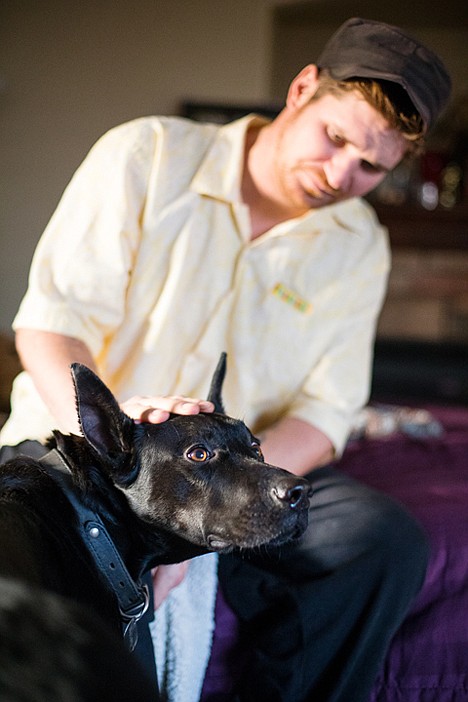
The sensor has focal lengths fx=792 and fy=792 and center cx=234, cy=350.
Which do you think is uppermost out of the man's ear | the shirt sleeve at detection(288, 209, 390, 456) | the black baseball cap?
the black baseball cap

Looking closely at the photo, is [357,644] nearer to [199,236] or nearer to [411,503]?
[411,503]

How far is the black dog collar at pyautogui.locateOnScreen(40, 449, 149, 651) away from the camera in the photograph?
3.14 feet

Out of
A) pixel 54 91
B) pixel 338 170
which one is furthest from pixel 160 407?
pixel 54 91

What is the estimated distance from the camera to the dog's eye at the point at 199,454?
Result: 990mm

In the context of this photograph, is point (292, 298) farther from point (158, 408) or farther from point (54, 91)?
point (54, 91)

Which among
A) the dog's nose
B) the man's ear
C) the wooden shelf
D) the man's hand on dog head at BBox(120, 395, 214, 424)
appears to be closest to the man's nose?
the man's ear

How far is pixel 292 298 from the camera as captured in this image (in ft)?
5.10

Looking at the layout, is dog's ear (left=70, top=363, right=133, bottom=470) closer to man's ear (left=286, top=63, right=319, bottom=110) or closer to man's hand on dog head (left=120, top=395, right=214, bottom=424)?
man's hand on dog head (left=120, top=395, right=214, bottom=424)

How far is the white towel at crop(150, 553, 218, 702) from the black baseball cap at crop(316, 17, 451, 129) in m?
0.81

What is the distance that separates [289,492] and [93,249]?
0.61 metres

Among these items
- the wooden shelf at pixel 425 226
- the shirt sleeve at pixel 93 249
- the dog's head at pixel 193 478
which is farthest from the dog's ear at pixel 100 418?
the wooden shelf at pixel 425 226

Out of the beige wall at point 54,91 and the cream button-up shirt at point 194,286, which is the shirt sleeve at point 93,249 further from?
the beige wall at point 54,91

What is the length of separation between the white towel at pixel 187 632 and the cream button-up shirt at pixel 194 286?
1.05 ft

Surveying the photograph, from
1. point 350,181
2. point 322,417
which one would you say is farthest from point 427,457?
point 350,181
